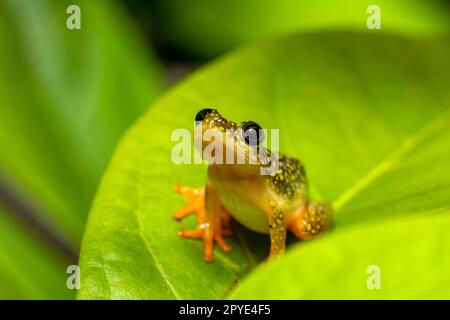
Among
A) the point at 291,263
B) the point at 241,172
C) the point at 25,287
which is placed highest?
the point at 241,172

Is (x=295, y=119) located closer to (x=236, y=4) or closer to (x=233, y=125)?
(x=233, y=125)

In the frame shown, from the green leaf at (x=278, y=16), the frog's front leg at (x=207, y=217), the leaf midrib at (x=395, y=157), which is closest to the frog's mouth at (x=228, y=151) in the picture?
the frog's front leg at (x=207, y=217)

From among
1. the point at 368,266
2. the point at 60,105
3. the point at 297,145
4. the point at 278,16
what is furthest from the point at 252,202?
the point at 278,16

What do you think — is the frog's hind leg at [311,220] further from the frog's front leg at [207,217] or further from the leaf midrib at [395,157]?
the frog's front leg at [207,217]

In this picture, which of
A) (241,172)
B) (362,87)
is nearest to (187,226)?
(241,172)

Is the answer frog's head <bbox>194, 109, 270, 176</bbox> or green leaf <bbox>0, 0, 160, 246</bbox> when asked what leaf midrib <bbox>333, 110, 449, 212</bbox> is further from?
green leaf <bbox>0, 0, 160, 246</bbox>

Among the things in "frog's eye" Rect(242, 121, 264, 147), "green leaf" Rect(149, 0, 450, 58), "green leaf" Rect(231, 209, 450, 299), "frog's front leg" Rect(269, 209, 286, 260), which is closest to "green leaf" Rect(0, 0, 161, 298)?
"green leaf" Rect(149, 0, 450, 58)

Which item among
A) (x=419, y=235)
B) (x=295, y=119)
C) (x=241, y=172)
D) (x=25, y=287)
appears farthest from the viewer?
(x=25, y=287)
